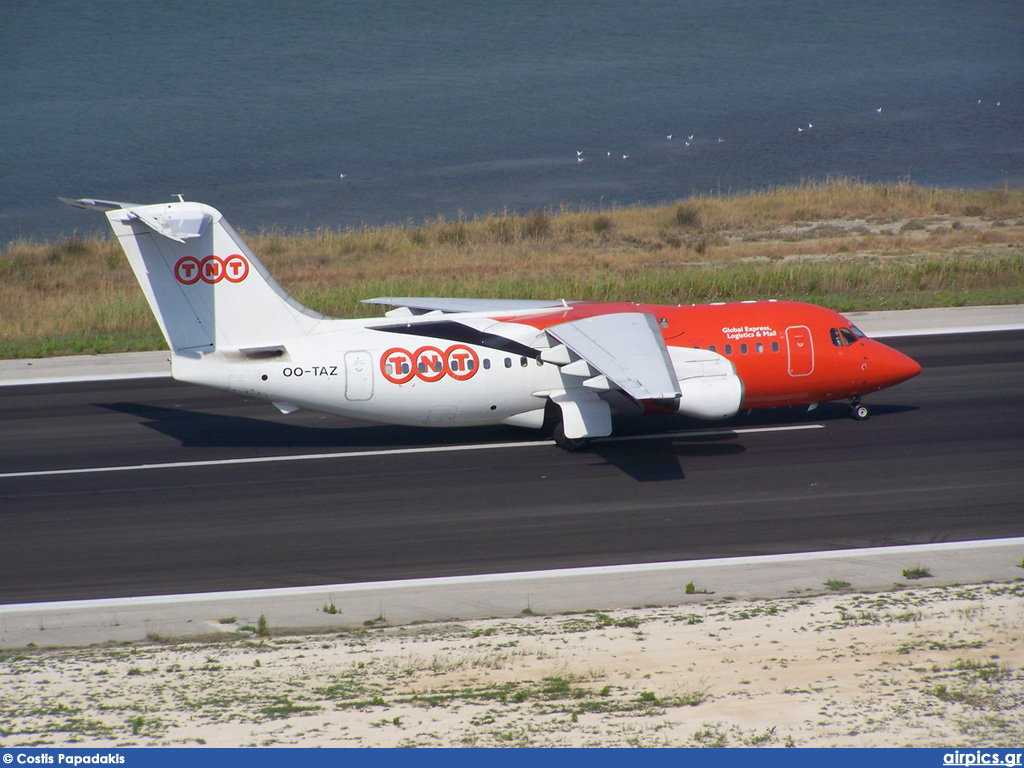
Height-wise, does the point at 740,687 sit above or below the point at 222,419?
below

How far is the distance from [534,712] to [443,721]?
91cm

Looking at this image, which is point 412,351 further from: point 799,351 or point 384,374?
point 799,351

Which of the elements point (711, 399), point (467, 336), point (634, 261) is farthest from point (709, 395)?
point (634, 261)

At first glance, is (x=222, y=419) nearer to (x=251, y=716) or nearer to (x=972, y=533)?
(x=251, y=716)

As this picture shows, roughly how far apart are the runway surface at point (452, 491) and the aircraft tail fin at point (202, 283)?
2.71m

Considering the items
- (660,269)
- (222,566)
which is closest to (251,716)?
(222,566)

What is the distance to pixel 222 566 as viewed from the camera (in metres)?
16.3

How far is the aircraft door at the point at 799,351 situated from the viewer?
2153 centimetres

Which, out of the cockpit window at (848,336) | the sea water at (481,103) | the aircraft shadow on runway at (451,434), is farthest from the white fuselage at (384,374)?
the sea water at (481,103)

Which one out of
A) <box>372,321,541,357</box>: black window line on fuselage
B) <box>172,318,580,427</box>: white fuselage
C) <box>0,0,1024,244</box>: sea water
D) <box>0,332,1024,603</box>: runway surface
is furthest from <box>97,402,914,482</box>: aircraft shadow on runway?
<box>0,0,1024,244</box>: sea water

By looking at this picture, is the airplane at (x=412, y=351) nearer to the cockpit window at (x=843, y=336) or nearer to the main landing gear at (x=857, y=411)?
the cockpit window at (x=843, y=336)

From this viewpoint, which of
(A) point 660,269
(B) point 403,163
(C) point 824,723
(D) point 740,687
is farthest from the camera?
(B) point 403,163

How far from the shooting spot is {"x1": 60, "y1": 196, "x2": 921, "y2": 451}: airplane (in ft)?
65.7

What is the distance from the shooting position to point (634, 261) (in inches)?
1642
